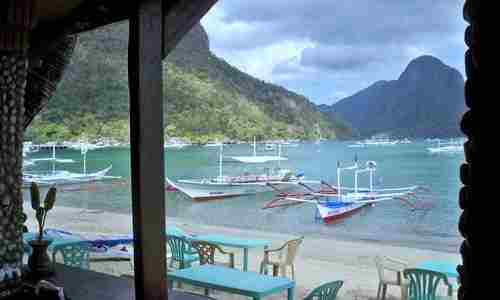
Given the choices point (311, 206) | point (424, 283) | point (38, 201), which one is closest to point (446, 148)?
point (311, 206)

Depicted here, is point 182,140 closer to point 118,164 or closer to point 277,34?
point 118,164

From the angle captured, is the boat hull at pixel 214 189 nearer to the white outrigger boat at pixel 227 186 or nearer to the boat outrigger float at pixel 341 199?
the white outrigger boat at pixel 227 186

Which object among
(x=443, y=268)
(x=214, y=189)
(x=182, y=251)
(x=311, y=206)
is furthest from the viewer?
(x=214, y=189)

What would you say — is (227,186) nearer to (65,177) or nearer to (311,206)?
(311,206)

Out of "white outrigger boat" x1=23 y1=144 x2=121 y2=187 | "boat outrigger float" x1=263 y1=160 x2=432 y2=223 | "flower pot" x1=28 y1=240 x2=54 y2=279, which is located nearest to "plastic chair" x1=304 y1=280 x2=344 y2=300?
"flower pot" x1=28 y1=240 x2=54 y2=279

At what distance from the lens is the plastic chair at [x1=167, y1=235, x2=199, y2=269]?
205 inches

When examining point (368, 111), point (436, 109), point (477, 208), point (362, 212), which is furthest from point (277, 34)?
point (477, 208)

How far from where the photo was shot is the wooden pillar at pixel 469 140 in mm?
730

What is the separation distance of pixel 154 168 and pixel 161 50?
47cm

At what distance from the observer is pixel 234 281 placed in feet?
11.0

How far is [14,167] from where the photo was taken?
2648 millimetres

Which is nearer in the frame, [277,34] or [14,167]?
[14,167]

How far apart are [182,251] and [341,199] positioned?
73.3 feet

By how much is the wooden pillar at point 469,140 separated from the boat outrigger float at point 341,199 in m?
19.5
